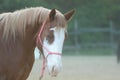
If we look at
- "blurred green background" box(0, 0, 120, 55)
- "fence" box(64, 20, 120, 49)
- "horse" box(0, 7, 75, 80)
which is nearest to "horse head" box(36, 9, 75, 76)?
"horse" box(0, 7, 75, 80)

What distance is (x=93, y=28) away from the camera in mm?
27328

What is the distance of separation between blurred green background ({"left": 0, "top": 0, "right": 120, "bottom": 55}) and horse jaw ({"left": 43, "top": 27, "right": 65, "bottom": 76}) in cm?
1804

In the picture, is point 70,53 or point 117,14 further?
point 117,14

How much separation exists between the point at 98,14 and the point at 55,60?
2405 centimetres

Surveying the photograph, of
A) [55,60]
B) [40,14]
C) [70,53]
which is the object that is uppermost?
[40,14]

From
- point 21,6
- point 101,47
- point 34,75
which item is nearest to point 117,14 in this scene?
point 101,47

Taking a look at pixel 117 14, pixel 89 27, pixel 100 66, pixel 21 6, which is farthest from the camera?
pixel 117 14

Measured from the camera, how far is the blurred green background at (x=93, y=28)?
2570 cm

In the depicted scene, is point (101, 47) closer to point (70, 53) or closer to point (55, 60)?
point (70, 53)

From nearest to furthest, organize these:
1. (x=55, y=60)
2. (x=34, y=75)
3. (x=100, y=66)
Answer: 1. (x=55, y=60)
2. (x=34, y=75)
3. (x=100, y=66)

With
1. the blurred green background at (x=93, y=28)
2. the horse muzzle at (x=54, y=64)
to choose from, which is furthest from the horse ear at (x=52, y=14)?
the blurred green background at (x=93, y=28)

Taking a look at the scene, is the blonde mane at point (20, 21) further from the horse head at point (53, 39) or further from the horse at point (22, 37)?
the horse head at point (53, 39)

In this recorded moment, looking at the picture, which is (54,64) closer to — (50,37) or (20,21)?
(50,37)

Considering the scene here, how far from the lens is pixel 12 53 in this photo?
5152mm
